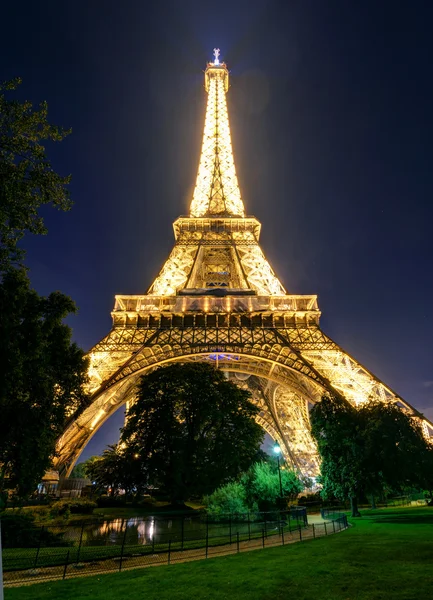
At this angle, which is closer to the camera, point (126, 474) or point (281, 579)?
point (281, 579)

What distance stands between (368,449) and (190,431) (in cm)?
1259

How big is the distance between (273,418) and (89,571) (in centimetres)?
3916

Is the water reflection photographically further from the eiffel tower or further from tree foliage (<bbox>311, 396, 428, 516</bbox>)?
the eiffel tower

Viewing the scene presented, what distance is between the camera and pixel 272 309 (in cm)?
3497

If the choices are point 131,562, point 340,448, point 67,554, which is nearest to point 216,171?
point 340,448

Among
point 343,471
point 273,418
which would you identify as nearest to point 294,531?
point 343,471

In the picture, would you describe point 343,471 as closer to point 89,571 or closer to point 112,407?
point 89,571

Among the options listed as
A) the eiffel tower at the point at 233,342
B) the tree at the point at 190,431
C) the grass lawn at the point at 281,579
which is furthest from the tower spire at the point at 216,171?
the grass lawn at the point at 281,579

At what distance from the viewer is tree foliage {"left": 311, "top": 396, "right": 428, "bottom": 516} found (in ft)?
70.0

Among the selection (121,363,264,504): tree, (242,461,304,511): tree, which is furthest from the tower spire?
(242,461,304,511): tree

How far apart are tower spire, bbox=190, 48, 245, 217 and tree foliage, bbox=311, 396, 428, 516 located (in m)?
33.5

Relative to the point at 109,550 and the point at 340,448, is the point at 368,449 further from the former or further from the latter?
the point at 109,550

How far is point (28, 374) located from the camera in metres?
16.0

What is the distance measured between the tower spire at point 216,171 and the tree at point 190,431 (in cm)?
2703
